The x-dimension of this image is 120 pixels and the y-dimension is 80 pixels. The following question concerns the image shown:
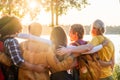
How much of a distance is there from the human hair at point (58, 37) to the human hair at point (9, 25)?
1.36 ft

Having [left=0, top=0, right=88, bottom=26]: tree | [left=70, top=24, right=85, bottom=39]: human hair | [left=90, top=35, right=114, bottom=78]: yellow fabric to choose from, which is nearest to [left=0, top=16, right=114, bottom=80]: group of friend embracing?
[left=70, top=24, right=85, bottom=39]: human hair

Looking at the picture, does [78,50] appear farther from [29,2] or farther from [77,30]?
[29,2]

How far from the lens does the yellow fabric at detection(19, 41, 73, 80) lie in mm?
5098

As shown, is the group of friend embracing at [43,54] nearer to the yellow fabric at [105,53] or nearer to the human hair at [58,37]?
the human hair at [58,37]

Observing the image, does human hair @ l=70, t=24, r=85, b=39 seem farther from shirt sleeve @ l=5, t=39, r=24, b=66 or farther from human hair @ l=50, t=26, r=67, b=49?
shirt sleeve @ l=5, t=39, r=24, b=66

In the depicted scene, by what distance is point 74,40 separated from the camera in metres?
5.40

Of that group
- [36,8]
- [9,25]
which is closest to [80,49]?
[9,25]

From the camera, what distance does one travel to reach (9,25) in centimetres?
512

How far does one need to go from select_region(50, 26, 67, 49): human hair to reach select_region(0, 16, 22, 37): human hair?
41 centimetres

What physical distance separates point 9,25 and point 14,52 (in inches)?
13.1

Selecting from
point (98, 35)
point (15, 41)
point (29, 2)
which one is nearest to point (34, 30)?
point (15, 41)

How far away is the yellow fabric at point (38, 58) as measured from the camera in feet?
16.7

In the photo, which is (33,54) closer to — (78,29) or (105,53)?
(78,29)

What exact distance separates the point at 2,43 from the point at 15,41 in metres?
0.19
